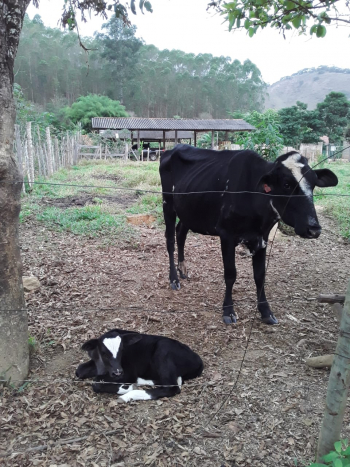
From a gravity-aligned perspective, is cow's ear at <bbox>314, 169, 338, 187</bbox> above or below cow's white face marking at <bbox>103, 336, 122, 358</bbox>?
above

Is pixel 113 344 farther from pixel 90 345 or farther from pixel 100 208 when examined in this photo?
pixel 100 208

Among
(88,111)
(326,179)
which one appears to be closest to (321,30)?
(326,179)

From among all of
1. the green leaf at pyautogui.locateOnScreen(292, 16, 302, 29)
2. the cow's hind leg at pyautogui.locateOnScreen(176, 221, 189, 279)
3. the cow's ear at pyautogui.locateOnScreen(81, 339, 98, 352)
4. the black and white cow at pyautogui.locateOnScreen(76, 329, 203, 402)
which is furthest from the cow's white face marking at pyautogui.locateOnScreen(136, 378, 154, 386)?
the green leaf at pyautogui.locateOnScreen(292, 16, 302, 29)

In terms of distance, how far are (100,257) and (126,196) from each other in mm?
5413

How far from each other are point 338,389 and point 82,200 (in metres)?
8.47

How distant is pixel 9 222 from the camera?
9.39 ft

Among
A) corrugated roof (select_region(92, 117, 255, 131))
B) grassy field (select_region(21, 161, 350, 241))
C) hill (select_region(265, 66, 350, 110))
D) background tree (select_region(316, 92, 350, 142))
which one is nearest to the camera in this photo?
grassy field (select_region(21, 161, 350, 241))

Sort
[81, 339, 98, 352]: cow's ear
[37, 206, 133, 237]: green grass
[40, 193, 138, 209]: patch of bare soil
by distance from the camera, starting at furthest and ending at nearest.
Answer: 1. [40, 193, 138, 209]: patch of bare soil
2. [37, 206, 133, 237]: green grass
3. [81, 339, 98, 352]: cow's ear

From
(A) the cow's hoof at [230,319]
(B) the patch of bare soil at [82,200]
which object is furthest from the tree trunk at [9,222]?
(B) the patch of bare soil at [82,200]

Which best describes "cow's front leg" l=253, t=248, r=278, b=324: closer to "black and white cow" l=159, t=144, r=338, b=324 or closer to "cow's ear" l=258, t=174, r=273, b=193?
"black and white cow" l=159, t=144, r=338, b=324

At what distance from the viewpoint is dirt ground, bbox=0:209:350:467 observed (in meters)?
2.35

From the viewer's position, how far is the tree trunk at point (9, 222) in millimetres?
2783

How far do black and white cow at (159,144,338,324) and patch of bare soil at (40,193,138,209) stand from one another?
4.52m

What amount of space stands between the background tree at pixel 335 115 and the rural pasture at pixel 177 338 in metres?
26.9
